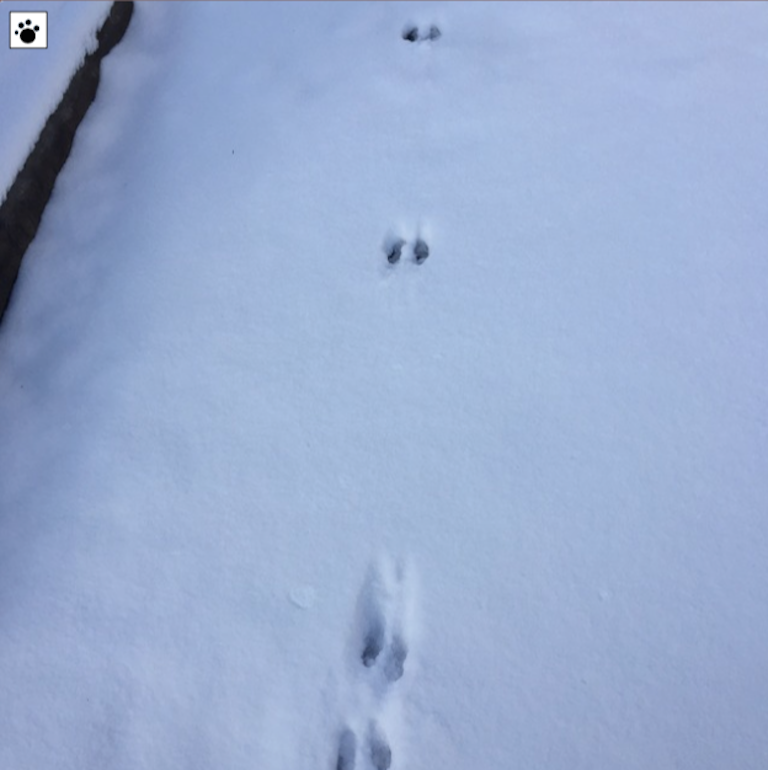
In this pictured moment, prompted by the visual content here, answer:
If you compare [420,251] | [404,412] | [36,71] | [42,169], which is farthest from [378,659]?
[36,71]

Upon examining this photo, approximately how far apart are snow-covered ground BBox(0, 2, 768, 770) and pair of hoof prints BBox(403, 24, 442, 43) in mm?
38

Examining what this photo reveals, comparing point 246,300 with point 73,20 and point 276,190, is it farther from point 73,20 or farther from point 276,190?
point 73,20

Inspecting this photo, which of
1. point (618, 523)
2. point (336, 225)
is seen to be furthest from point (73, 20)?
point (618, 523)

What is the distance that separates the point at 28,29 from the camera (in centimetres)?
187

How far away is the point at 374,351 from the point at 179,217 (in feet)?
1.88

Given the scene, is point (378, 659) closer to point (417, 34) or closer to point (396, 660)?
point (396, 660)

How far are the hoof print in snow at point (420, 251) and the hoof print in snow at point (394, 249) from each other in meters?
0.03

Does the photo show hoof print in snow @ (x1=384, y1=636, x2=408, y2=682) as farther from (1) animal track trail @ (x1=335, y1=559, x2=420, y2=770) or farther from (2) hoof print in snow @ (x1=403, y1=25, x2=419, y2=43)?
(2) hoof print in snow @ (x1=403, y1=25, x2=419, y2=43)

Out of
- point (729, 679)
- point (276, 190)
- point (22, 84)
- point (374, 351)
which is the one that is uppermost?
point (22, 84)

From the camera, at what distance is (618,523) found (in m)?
1.35

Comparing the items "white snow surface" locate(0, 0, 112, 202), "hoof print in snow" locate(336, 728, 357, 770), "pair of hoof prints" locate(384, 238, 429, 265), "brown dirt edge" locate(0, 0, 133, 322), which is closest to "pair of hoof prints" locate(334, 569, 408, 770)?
"hoof print in snow" locate(336, 728, 357, 770)

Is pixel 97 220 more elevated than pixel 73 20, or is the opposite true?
pixel 73 20

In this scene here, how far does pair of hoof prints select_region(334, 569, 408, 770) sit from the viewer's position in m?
1.22

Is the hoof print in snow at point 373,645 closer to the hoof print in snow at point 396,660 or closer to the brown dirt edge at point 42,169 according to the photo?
the hoof print in snow at point 396,660
